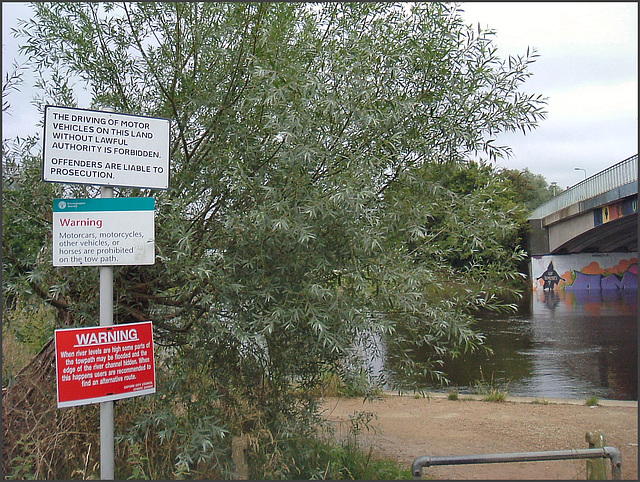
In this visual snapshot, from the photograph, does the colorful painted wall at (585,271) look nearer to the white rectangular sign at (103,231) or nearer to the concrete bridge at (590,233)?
the concrete bridge at (590,233)

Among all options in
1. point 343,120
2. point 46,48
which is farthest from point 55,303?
point 343,120

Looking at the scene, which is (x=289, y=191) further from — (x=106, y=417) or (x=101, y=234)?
(x=106, y=417)

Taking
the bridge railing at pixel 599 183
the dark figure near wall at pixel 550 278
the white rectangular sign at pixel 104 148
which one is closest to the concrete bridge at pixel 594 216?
the bridge railing at pixel 599 183

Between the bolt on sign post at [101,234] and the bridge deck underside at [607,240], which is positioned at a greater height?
the bridge deck underside at [607,240]

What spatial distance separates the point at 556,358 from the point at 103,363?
1479 cm

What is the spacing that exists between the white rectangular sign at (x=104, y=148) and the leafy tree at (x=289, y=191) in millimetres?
332

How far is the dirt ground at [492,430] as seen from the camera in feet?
20.1

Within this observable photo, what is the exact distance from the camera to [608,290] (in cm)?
4734

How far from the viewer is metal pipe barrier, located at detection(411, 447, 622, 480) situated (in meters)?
4.43

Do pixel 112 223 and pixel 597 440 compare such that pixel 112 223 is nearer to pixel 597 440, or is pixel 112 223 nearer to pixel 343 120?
pixel 343 120

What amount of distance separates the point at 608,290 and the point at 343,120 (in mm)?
48529

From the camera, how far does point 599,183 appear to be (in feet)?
98.4

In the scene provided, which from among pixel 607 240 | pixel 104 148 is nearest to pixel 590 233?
pixel 607 240

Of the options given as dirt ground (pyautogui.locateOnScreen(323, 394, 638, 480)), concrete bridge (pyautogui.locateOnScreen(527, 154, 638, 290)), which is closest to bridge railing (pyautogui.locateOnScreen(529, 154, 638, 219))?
concrete bridge (pyautogui.locateOnScreen(527, 154, 638, 290))
